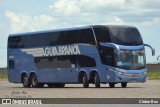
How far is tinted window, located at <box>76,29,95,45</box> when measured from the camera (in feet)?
113

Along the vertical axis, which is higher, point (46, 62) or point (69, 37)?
point (69, 37)

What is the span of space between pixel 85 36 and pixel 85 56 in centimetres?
121

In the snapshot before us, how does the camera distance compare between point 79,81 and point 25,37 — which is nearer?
point 79,81

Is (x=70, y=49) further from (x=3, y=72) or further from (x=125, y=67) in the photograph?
(x=3, y=72)

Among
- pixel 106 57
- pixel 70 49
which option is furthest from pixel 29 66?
pixel 106 57

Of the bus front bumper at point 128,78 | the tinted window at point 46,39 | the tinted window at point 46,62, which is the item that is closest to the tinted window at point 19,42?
the tinted window at point 46,39

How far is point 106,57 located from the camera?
34312 mm

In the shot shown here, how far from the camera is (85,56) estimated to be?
3519 centimetres

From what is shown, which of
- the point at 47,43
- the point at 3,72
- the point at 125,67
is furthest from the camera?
the point at 3,72

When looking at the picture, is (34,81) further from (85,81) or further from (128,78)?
(128,78)

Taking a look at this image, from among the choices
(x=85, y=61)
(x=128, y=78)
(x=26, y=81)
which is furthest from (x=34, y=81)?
(x=128, y=78)

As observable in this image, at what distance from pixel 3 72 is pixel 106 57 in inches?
2133

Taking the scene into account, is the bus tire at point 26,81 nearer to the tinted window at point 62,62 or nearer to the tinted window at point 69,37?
the tinted window at point 62,62

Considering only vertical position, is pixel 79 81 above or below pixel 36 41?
below
